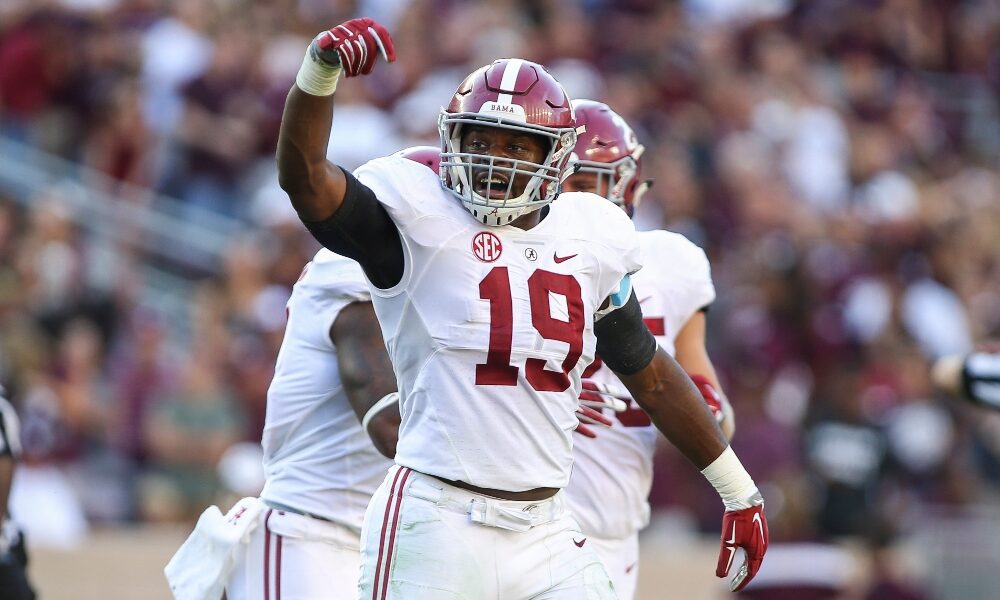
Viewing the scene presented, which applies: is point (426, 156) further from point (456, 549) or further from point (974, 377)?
point (974, 377)

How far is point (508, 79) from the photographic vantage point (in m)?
4.15

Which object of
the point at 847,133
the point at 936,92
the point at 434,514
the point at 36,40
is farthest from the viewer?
the point at 936,92

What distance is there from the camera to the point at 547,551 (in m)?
4.04

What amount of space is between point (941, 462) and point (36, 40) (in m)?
6.66

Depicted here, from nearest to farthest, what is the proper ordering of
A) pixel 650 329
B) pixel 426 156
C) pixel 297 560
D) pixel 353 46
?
pixel 353 46, pixel 426 156, pixel 297 560, pixel 650 329

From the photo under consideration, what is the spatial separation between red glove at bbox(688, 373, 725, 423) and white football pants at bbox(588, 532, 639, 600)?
571mm

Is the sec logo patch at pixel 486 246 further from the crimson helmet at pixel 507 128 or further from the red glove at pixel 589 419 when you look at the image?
the red glove at pixel 589 419

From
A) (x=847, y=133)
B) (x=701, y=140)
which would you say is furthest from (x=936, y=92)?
(x=701, y=140)

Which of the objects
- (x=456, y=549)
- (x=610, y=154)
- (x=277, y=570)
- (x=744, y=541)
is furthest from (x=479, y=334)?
(x=610, y=154)

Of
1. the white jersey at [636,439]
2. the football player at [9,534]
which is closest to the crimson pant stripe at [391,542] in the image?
the white jersey at [636,439]

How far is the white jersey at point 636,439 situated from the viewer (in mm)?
5297

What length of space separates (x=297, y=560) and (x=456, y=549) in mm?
1082

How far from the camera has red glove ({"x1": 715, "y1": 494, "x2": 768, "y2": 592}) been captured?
4.48 metres

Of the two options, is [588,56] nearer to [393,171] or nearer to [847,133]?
[847,133]
